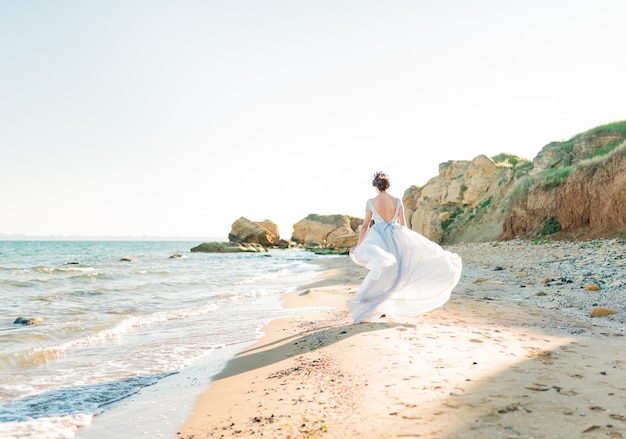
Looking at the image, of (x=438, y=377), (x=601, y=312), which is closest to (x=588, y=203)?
(x=601, y=312)

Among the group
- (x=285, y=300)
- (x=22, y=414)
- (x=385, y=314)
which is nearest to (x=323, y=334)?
(x=385, y=314)

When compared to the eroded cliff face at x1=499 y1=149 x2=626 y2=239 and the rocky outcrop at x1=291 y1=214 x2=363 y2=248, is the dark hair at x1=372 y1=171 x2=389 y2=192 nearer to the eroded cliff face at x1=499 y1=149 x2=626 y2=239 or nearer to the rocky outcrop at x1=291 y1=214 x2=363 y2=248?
the eroded cliff face at x1=499 y1=149 x2=626 y2=239

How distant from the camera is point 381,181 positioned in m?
7.04

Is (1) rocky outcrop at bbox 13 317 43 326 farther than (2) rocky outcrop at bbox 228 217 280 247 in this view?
No

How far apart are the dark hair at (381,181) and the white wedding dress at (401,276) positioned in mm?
697

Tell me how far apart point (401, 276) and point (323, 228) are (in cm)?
6827

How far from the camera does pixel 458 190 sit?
112 feet

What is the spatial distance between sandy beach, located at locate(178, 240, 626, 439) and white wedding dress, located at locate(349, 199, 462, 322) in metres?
0.26

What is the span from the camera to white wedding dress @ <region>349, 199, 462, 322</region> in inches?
255

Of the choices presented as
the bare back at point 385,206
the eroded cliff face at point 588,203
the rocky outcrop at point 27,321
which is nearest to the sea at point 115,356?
the rocky outcrop at point 27,321

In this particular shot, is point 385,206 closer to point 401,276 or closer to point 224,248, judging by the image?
point 401,276

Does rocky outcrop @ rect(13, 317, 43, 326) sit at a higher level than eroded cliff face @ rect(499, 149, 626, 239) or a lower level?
lower

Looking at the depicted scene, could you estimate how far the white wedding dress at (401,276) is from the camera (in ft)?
21.3

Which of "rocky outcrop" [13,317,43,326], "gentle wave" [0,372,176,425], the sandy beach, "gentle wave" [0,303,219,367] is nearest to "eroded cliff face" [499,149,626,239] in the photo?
the sandy beach
